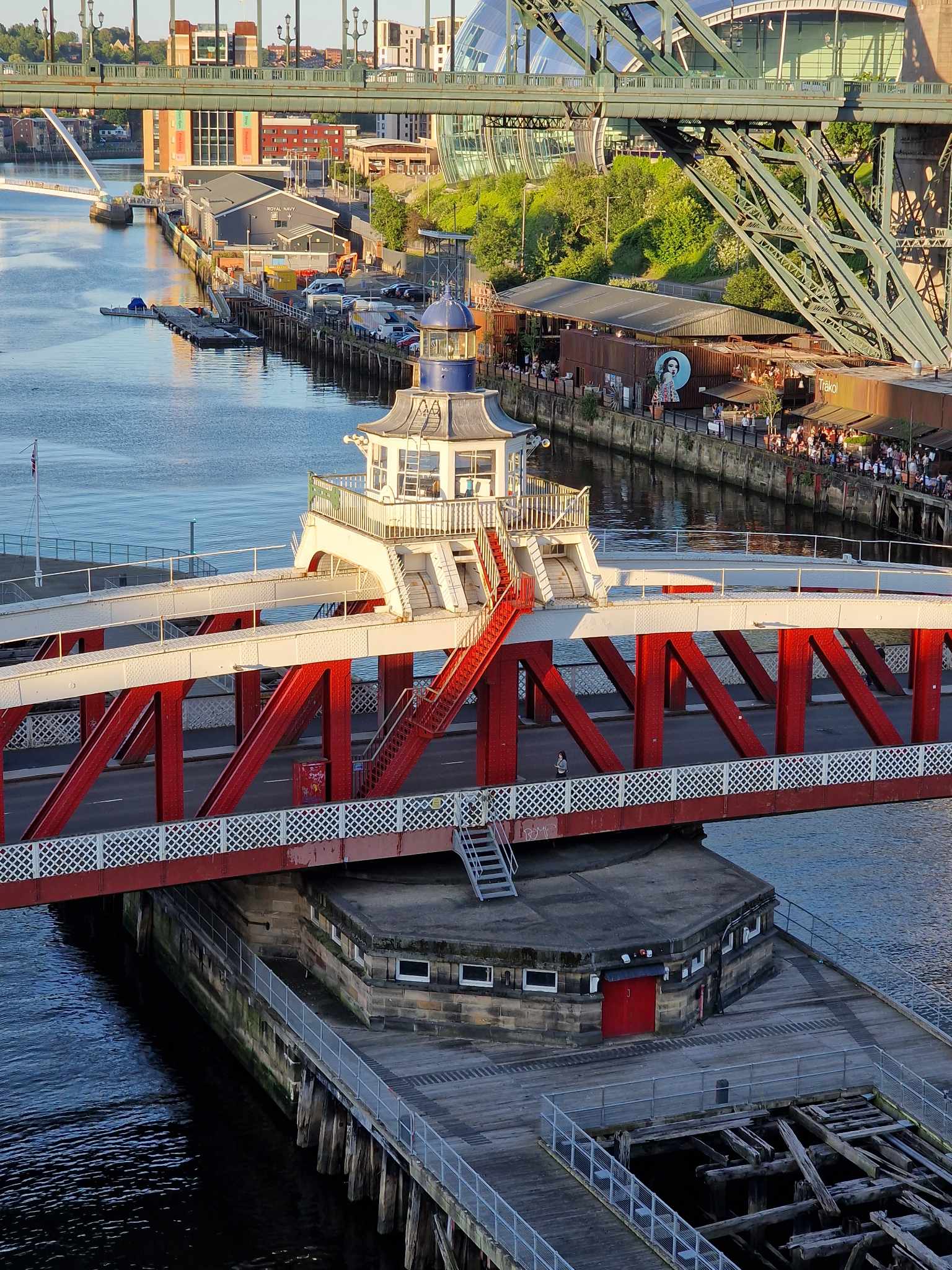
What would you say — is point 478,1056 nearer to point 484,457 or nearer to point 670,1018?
point 670,1018

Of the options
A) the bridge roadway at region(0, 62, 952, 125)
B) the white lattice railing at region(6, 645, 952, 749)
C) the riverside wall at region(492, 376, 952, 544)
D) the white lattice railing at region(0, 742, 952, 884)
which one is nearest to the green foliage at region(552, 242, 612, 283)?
the riverside wall at region(492, 376, 952, 544)

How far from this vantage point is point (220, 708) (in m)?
44.8

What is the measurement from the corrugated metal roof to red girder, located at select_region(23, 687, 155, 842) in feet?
268

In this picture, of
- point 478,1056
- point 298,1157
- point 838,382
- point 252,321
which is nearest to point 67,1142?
point 298,1157

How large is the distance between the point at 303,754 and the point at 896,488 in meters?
52.9

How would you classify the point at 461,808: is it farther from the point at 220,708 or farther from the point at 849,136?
the point at 849,136

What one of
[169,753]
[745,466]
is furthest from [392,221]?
[169,753]

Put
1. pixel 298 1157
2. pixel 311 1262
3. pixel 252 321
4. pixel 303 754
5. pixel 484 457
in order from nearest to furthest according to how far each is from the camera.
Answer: pixel 311 1262 → pixel 298 1157 → pixel 484 457 → pixel 303 754 → pixel 252 321

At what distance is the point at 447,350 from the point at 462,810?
8.90m

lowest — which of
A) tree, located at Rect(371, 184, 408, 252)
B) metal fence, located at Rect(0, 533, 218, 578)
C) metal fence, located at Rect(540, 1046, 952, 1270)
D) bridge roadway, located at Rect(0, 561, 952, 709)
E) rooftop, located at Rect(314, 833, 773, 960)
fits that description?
metal fence, located at Rect(540, 1046, 952, 1270)

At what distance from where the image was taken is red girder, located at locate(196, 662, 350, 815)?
36.4 metres

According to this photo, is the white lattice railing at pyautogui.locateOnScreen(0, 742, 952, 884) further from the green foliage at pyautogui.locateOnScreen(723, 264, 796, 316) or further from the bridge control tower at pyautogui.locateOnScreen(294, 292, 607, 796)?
the green foliage at pyautogui.locateOnScreen(723, 264, 796, 316)

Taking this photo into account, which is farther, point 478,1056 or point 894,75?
point 894,75

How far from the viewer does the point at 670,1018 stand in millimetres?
35031
